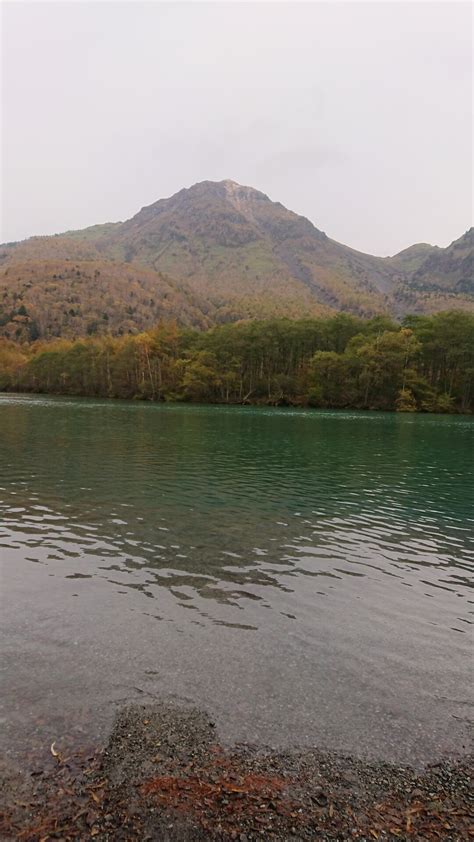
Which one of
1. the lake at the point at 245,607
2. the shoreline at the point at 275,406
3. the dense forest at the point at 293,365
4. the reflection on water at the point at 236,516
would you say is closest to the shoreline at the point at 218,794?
the lake at the point at 245,607

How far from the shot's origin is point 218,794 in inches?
259

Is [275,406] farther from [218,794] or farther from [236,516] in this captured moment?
[218,794]

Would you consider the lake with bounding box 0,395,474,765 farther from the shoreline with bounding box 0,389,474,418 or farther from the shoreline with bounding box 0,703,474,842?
the shoreline with bounding box 0,389,474,418

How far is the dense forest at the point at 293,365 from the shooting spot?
12100 cm

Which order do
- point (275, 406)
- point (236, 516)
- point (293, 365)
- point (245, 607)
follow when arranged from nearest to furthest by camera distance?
point (245, 607), point (236, 516), point (275, 406), point (293, 365)

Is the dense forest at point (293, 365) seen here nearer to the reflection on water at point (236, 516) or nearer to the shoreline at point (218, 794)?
the reflection on water at point (236, 516)

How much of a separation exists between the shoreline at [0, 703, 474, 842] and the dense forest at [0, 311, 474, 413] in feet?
388

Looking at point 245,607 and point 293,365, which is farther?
point 293,365

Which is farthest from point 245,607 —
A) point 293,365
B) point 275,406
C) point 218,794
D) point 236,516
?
point 293,365

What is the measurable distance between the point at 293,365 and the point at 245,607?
130m

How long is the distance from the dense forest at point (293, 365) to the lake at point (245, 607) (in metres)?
96.9

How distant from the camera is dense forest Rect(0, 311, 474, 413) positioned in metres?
121

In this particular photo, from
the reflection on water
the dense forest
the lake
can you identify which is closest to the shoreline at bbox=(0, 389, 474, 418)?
the dense forest

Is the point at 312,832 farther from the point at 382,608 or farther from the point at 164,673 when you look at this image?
the point at 382,608
